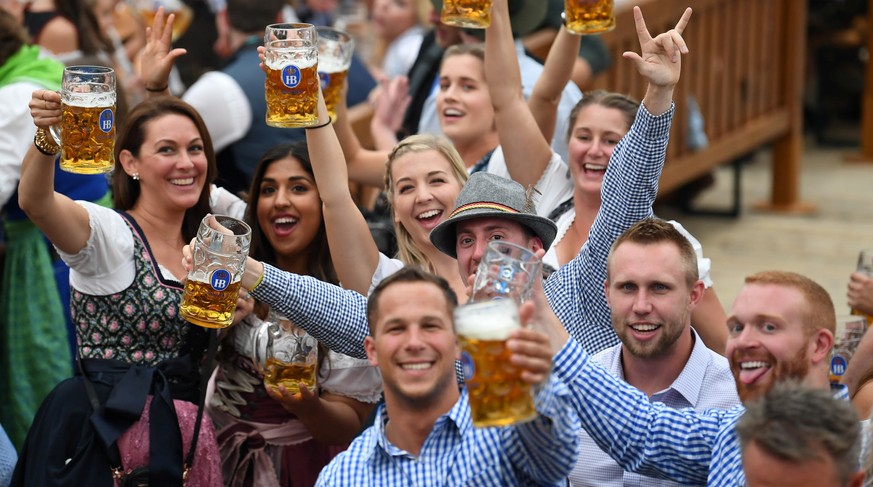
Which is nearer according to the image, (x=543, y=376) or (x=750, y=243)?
(x=543, y=376)

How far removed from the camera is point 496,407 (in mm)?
2748

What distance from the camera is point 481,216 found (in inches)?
146

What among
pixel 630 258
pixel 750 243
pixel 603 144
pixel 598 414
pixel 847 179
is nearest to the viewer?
pixel 598 414

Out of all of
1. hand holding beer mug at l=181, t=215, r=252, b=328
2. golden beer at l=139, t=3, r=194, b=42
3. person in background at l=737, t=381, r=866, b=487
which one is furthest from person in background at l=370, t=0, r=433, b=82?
person in background at l=737, t=381, r=866, b=487

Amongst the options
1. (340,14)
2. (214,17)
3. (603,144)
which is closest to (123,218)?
(603,144)

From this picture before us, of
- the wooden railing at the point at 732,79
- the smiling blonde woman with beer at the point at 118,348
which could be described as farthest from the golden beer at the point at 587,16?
the wooden railing at the point at 732,79

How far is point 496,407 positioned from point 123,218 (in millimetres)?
1690

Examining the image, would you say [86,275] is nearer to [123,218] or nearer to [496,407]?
[123,218]

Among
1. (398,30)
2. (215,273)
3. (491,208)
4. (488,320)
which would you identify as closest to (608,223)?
(491,208)

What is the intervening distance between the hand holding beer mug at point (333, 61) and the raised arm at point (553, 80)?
0.66 m

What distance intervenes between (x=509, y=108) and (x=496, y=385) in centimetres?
188

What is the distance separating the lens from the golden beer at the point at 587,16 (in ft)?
14.1

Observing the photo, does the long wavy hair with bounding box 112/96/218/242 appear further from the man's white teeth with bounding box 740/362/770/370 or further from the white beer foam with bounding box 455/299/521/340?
the man's white teeth with bounding box 740/362/770/370

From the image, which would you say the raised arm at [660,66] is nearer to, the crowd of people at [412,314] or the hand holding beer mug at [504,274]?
the crowd of people at [412,314]
